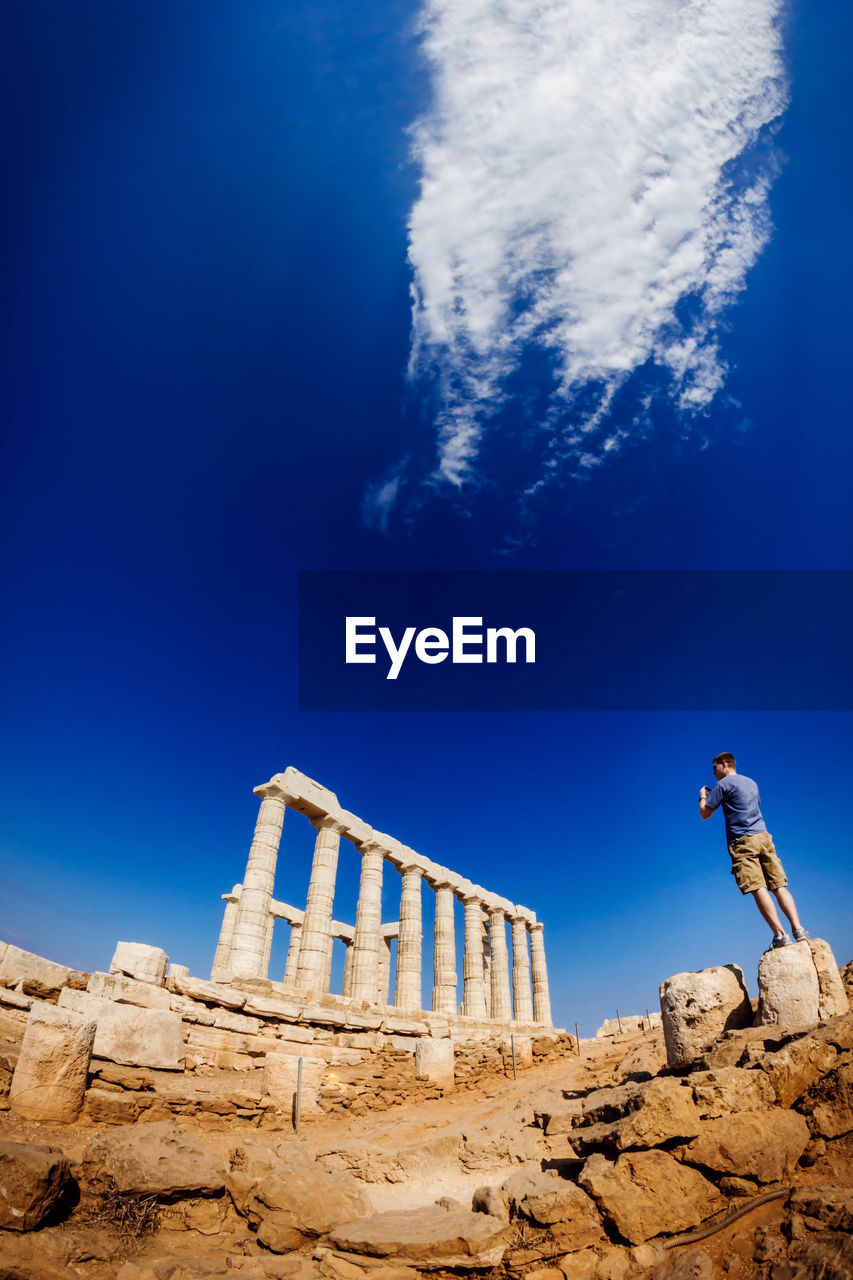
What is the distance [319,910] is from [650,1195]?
21.2m

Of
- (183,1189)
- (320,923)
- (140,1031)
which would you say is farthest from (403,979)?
(183,1189)

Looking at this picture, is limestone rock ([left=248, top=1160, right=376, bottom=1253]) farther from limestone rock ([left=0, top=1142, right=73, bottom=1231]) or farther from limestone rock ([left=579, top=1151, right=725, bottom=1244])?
limestone rock ([left=579, top=1151, right=725, bottom=1244])

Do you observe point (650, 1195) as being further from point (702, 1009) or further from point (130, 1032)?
point (130, 1032)

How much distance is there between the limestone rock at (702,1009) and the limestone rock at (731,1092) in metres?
1.61

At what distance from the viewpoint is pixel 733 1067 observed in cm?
524

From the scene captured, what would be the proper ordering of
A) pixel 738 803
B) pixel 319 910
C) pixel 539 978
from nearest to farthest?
pixel 738 803
pixel 319 910
pixel 539 978

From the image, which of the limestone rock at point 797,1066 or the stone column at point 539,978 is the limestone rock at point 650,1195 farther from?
the stone column at point 539,978

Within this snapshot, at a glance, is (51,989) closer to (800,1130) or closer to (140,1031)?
(140,1031)

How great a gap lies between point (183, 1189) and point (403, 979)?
23210mm

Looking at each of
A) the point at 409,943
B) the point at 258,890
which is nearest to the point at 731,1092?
the point at 258,890

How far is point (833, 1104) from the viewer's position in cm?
471

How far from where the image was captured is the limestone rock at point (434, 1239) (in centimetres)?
489

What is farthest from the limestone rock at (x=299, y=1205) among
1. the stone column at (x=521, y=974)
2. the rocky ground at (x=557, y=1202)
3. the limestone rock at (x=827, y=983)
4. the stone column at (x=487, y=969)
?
the stone column at (x=521, y=974)

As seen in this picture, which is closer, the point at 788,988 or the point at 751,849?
the point at 788,988
